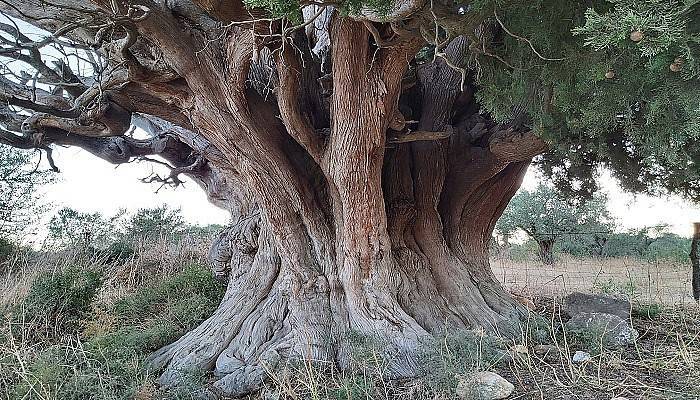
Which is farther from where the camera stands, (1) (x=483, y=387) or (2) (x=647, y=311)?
(2) (x=647, y=311)

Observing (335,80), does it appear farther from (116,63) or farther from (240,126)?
(116,63)

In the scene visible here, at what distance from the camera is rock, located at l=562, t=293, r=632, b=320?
4289mm

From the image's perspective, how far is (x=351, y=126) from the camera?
3.23 metres

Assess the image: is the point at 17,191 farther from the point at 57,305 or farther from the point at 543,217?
the point at 543,217

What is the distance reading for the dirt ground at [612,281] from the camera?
19.5 feet

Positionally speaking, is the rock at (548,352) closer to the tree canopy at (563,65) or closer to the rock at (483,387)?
the rock at (483,387)

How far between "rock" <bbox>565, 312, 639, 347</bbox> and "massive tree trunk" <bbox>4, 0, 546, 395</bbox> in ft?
2.02

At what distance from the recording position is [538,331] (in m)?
3.91

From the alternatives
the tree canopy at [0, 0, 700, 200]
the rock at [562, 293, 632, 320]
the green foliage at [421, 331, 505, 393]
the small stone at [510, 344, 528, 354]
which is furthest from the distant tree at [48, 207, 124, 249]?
the rock at [562, 293, 632, 320]

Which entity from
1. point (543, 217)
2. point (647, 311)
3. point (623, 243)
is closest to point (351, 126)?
point (647, 311)

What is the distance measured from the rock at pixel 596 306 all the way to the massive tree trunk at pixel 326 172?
1.75 ft

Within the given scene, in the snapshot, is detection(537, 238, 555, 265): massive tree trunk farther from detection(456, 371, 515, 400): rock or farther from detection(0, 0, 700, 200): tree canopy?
detection(456, 371, 515, 400): rock

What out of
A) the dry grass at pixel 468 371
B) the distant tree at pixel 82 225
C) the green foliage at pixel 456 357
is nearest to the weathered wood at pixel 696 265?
the dry grass at pixel 468 371

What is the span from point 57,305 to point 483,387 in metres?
4.13
